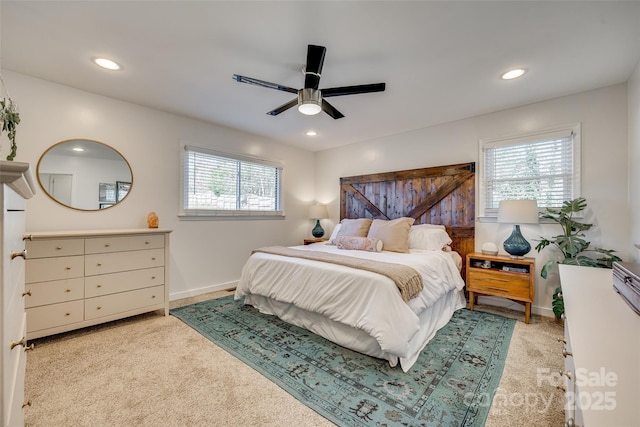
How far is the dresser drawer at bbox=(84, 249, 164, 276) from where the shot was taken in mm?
2562

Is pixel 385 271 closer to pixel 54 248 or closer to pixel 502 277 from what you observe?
pixel 502 277

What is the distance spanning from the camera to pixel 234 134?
4.26 metres

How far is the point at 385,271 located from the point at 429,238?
62.5 inches

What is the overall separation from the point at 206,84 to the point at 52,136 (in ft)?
5.42

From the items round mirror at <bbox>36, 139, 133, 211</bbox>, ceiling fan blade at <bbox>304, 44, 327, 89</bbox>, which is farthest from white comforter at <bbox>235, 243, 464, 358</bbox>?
round mirror at <bbox>36, 139, 133, 211</bbox>

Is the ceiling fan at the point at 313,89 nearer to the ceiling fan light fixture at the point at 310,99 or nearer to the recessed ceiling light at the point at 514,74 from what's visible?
the ceiling fan light fixture at the point at 310,99

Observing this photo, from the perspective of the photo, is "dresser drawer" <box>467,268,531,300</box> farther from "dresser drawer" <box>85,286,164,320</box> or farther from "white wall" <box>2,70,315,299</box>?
"dresser drawer" <box>85,286,164,320</box>

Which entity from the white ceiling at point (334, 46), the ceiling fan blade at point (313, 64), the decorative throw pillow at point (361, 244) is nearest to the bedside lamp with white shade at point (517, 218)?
the white ceiling at point (334, 46)

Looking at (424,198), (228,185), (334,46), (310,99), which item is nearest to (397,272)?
(310,99)

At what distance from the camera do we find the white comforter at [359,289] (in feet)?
6.57

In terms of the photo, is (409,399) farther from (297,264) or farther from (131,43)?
(131,43)

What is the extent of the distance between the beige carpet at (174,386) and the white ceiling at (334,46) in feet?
8.12

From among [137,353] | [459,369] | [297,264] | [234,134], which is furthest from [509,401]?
[234,134]

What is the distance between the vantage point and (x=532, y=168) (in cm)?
321
